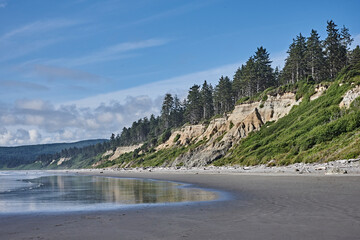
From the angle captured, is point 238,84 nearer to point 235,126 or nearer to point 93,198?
point 235,126

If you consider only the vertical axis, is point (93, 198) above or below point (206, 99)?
below

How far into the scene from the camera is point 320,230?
8227mm

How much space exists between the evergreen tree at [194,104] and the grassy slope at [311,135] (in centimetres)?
5142

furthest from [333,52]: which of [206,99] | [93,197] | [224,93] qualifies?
[93,197]

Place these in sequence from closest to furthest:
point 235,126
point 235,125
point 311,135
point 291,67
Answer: point 311,135, point 235,126, point 235,125, point 291,67

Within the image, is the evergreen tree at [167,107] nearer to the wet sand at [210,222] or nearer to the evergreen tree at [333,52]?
the evergreen tree at [333,52]

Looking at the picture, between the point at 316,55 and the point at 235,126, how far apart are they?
82.3 ft

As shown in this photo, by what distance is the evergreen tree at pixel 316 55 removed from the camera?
73.2m

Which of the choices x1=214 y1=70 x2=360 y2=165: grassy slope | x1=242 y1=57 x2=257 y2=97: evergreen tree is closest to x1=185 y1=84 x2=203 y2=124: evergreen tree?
x1=242 y1=57 x2=257 y2=97: evergreen tree

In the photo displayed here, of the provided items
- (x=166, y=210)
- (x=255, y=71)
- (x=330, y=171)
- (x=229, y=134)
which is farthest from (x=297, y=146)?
(x=255, y=71)

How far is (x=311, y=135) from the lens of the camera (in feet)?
140

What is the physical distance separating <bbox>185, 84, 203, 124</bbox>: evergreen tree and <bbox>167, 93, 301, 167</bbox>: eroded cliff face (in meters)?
32.9

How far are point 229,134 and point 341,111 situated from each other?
28.1 meters

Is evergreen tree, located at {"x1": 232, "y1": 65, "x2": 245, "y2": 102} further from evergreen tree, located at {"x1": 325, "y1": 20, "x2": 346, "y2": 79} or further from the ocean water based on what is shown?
the ocean water
